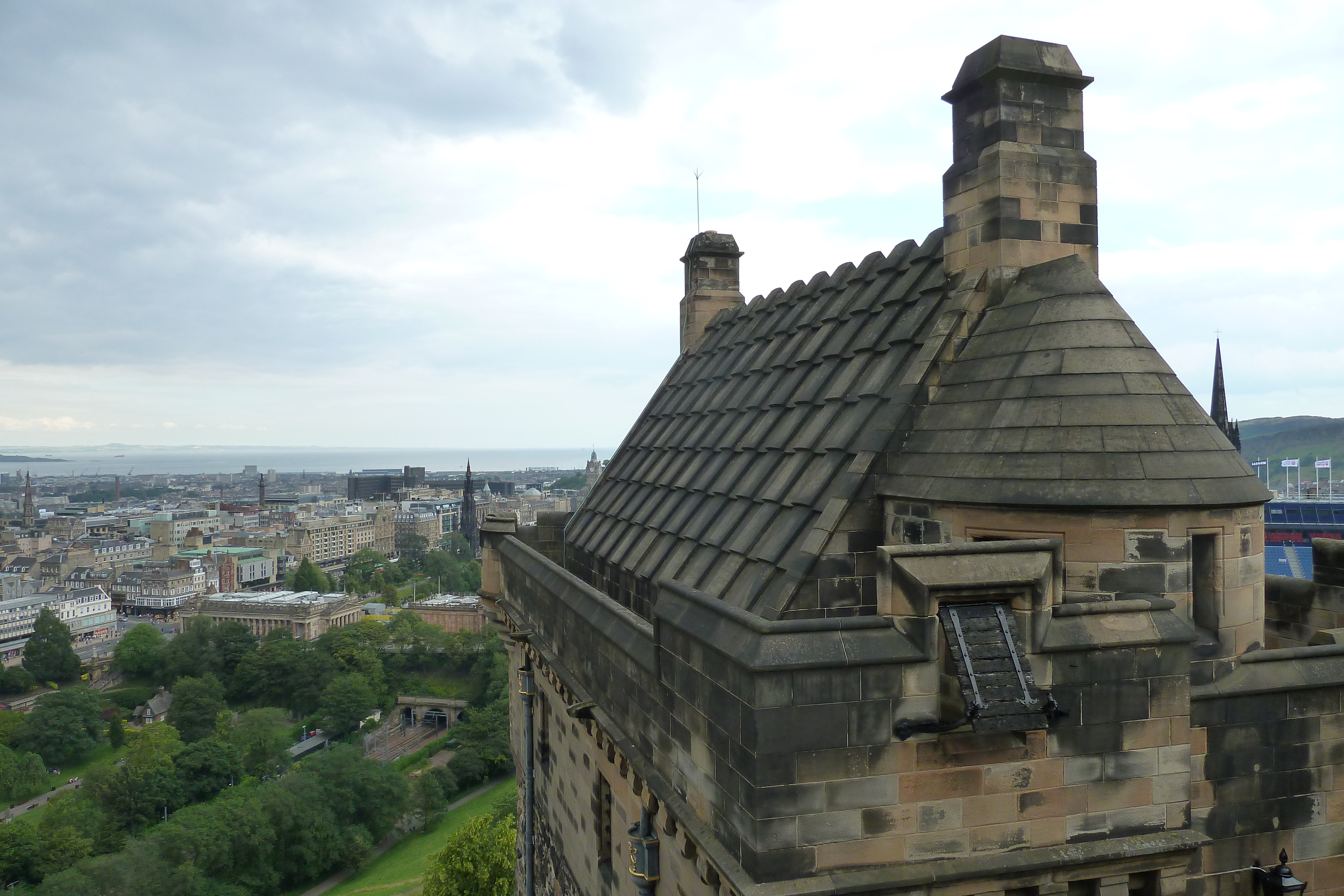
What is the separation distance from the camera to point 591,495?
19328mm

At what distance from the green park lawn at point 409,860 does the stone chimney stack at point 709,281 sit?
5680cm

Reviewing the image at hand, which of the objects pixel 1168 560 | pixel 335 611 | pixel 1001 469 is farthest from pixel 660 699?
pixel 335 611

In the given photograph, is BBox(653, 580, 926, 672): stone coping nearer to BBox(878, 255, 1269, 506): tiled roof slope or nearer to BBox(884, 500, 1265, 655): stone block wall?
BBox(884, 500, 1265, 655): stone block wall

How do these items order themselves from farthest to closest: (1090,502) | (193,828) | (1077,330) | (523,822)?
(193,828) < (523,822) < (1077,330) < (1090,502)

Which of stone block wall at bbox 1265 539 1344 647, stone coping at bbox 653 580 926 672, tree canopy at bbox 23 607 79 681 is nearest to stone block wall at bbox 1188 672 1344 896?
stone block wall at bbox 1265 539 1344 647

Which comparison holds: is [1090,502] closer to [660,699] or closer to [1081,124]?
[660,699]

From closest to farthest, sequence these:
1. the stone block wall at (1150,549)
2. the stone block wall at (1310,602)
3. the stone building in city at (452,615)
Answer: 1. the stone block wall at (1150,549)
2. the stone block wall at (1310,602)
3. the stone building in city at (452,615)

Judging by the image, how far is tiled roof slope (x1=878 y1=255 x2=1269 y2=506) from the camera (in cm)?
769

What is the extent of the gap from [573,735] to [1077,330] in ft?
27.9

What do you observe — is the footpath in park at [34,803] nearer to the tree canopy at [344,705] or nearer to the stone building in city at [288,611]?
the tree canopy at [344,705]

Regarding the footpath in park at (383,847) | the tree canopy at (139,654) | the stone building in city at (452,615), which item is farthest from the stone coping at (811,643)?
the tree canopy at (139,654)

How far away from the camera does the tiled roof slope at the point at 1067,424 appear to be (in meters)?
7.69

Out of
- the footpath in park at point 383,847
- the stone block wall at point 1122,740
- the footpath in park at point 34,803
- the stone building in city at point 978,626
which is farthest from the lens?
the footpath in park at point 34,803

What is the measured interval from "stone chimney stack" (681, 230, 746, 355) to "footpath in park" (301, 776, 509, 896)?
74.0 m
